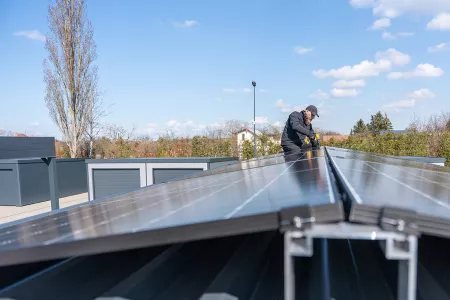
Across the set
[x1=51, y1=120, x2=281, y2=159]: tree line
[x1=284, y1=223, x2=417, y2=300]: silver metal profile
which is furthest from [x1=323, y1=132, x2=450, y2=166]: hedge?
[x1=284, y1=223, x2=417, y2=300]: silver metal profile

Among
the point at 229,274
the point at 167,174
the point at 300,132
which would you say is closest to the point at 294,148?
Answer: the point at 300,132

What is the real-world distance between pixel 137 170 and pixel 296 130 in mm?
5062

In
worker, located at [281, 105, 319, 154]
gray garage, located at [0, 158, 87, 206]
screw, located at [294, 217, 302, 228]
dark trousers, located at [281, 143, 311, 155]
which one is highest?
worker, located at [281, 105, 319, 154]

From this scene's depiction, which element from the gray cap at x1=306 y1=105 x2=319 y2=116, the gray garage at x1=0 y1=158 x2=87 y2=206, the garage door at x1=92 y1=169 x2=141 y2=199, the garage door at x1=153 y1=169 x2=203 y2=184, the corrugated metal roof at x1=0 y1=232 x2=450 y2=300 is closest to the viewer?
the corrugated metal roof at x1=0 y1=232 x2=450 y2=300

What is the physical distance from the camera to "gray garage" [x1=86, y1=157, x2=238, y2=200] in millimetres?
8922

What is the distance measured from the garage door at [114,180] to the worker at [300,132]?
4697mm

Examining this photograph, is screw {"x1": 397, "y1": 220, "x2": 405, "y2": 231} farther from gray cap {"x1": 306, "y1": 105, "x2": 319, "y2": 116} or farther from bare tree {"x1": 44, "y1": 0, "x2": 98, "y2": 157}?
bare tree {"x1": 44, "y1": 0, "x2": 98, "y2": 157}

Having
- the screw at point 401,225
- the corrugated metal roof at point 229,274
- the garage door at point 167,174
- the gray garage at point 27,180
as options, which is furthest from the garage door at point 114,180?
the screw at point 401,225

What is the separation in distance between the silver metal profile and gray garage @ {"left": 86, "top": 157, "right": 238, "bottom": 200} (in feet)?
25.4

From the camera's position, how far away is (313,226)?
87 centimetres

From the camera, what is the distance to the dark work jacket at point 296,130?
6.49 m

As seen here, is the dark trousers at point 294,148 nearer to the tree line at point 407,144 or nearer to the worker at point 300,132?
the worker at point 300,132

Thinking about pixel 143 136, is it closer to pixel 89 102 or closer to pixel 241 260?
pixel 89 102

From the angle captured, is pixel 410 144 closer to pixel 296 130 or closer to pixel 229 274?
pixel 296 130
